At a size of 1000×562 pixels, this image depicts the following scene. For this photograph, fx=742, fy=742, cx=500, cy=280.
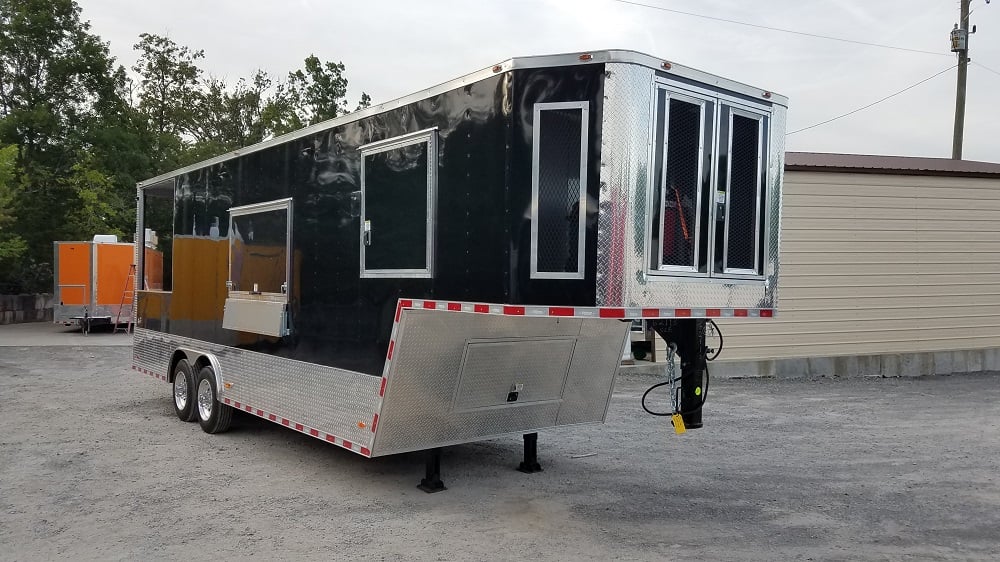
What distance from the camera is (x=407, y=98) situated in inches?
226

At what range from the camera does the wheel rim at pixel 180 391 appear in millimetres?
8849

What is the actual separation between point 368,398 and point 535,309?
183 cm

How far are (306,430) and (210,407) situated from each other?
91.7 inches

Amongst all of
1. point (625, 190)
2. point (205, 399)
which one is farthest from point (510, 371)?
point (205, 399)

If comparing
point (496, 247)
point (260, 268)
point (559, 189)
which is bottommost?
point (260, 268)

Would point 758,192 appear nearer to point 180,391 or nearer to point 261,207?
point 261,207

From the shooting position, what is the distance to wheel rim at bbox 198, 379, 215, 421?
328 inches

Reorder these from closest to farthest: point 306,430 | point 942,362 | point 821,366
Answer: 1. point 306,430
2. point 821,366
3. point 942,362

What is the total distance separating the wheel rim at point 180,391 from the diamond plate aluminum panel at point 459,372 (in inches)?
165

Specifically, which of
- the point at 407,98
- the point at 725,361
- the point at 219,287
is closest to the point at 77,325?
the point at 219,287

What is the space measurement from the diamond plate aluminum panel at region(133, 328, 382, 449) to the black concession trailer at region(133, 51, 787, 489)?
3 centimetres

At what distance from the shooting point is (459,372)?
18.9ft

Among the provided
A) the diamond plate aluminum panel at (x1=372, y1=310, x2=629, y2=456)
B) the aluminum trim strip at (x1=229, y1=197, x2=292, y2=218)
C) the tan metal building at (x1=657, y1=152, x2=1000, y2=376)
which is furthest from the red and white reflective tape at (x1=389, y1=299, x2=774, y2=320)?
the tan metal building at (x1=657, y1=152, x2=1000, y2=376)

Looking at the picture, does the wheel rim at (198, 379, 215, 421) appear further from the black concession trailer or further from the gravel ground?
the black concession trailer
